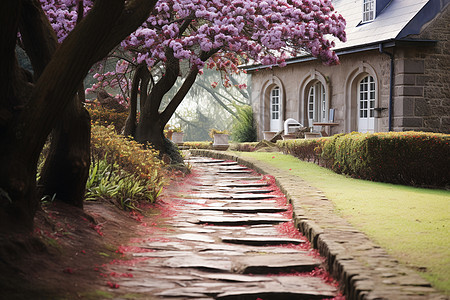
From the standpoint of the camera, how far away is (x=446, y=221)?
605cm

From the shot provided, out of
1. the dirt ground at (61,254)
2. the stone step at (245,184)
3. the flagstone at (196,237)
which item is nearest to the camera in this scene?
the dirt ground at (61,254)

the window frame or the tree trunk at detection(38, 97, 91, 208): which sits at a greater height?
the window frame

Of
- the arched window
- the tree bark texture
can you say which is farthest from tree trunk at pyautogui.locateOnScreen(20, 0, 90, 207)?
the arched window

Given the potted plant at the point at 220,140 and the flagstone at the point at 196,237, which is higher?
the potted plant at the point at 220,140

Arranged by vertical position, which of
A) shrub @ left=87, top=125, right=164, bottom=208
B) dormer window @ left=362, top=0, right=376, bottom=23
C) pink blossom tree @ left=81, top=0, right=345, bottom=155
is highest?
dormer window @ left=362, top=0, right=376, bottom=23

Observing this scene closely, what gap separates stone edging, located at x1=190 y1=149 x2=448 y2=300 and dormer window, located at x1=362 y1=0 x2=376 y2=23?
45.1 ft

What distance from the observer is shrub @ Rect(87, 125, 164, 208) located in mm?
7195

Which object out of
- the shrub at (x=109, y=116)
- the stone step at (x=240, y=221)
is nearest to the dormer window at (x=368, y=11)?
the shrub at (x=109, y=116)

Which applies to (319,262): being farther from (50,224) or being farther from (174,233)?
(50,224)

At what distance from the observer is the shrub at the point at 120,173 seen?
7195 millimetres

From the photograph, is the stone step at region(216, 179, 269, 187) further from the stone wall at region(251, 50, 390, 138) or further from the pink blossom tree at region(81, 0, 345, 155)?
the stone wall at region(251, 50, 390, 138)

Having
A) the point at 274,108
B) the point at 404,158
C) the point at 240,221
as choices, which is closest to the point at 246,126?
the point at 274,108

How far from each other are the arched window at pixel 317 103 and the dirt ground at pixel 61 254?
1586cm

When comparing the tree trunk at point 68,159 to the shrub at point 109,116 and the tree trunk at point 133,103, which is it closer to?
the tree trunk at point 133,103
